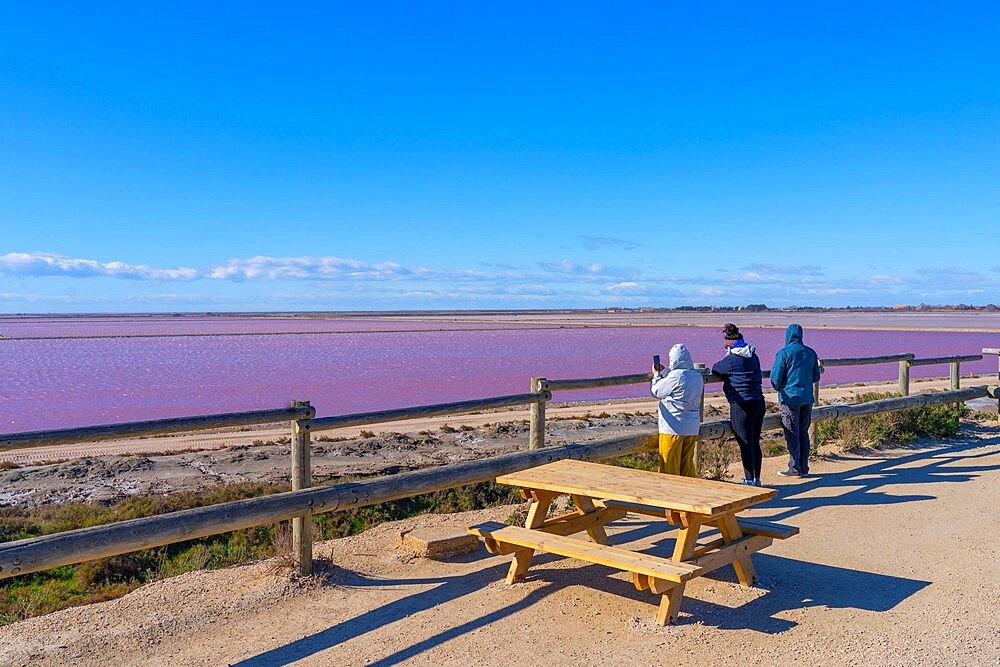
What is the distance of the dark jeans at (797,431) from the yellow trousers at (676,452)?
2.49m

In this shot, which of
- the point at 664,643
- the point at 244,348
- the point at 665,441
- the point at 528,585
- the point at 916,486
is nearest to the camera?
the point at 664,643

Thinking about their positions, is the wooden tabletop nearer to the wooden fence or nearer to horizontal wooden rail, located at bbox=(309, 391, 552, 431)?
the wooden fence

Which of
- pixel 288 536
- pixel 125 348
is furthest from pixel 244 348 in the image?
pixel 288 536

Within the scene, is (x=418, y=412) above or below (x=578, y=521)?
above

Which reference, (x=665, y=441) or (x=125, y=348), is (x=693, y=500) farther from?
(x=125, y=348)

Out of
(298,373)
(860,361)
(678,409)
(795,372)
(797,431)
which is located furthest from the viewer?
(298,373)

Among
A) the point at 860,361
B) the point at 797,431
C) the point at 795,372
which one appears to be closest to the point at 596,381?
the point at 795,372

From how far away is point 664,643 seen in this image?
4625mm

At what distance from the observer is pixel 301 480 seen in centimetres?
576

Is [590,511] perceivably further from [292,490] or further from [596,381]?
[292,490]

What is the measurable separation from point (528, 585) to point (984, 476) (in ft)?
20.4

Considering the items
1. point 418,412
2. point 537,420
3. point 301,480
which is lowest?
point 301,480

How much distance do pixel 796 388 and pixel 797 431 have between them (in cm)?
56

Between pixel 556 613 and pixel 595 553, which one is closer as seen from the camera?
pixel 595 553
